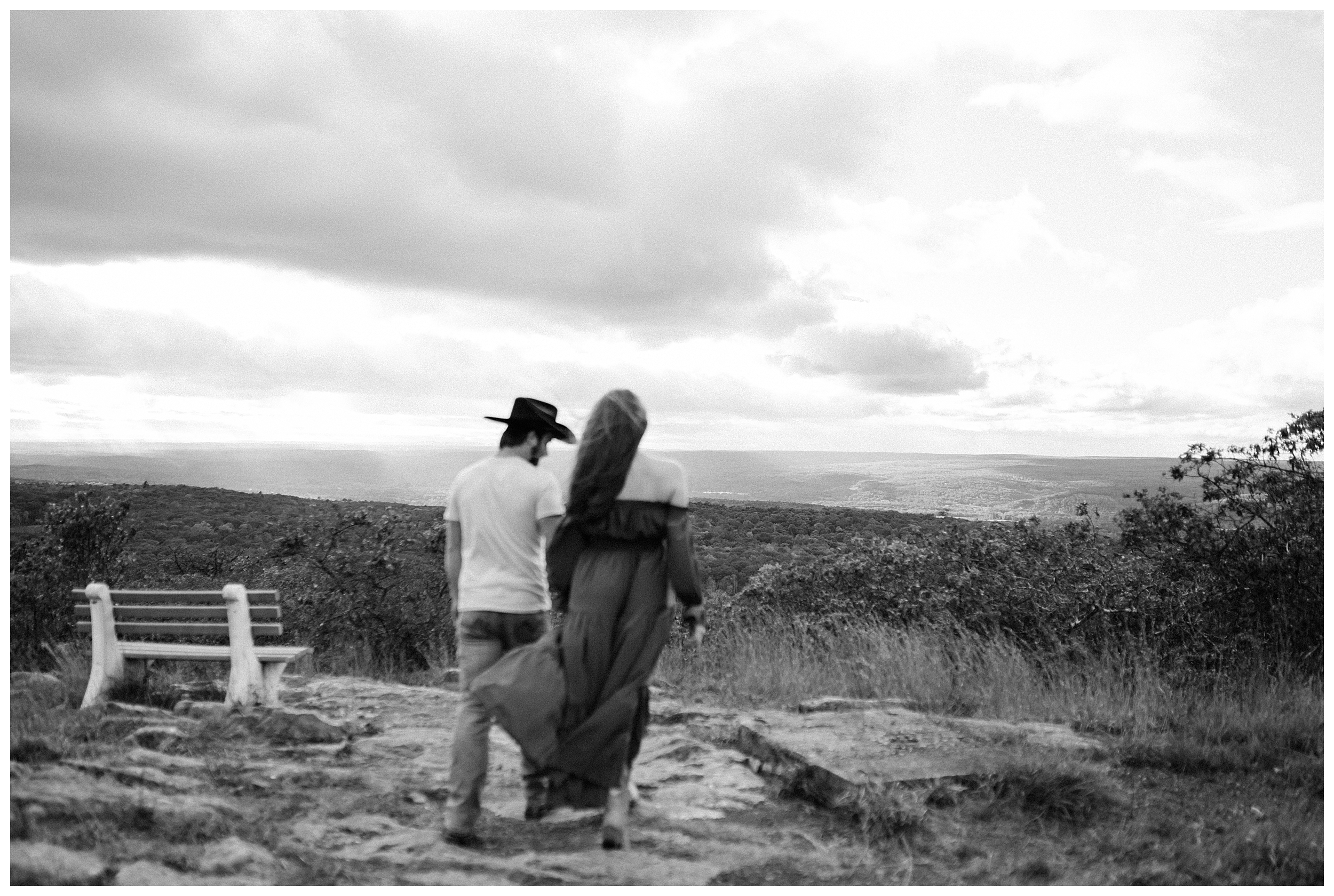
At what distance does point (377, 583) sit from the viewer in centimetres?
1211

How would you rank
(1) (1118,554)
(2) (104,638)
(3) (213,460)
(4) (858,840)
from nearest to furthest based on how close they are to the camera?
1. (4) (858,840)
2. (2) (104,638)
3. (1) (1118,554)
4. (3) (213,460)

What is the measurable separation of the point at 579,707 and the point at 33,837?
88.2 inches

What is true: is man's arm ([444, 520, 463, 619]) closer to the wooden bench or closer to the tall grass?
the wooden bench

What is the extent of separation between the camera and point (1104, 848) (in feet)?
14.8

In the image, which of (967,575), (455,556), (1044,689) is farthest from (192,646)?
(967,575)

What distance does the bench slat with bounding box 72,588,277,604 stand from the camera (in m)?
7.06

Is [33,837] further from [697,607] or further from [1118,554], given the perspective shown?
[1118,554]

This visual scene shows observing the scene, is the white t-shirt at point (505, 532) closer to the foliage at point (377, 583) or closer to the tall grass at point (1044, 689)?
the tall grass at point (1044, 689)

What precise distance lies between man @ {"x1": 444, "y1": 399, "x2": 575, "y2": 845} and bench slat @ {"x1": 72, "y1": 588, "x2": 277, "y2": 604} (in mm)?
3256

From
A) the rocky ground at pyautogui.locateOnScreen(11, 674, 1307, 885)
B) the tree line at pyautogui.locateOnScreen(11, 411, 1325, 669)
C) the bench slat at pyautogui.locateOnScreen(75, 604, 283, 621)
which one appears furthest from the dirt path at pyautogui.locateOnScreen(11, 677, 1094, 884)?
the tree line at pyautogui.locateOnScreen(11, 411, 1325, 669)

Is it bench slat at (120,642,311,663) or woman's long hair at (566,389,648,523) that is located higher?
woman's long hair at (566,389,648,523)

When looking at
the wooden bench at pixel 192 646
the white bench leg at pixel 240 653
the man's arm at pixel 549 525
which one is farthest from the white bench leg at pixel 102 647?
the man's arm at pixel 549 525

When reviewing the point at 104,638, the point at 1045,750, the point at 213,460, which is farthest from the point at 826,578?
the point at 213,460

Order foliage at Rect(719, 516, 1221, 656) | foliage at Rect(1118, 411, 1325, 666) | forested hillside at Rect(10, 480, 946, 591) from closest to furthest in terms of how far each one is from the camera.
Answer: foliage at Rect(1118, 411, 1325, 666)
foliage at Rect(719, 516, 1221, 656)
forested hillside at Rect(10, 480, 946, 591)
